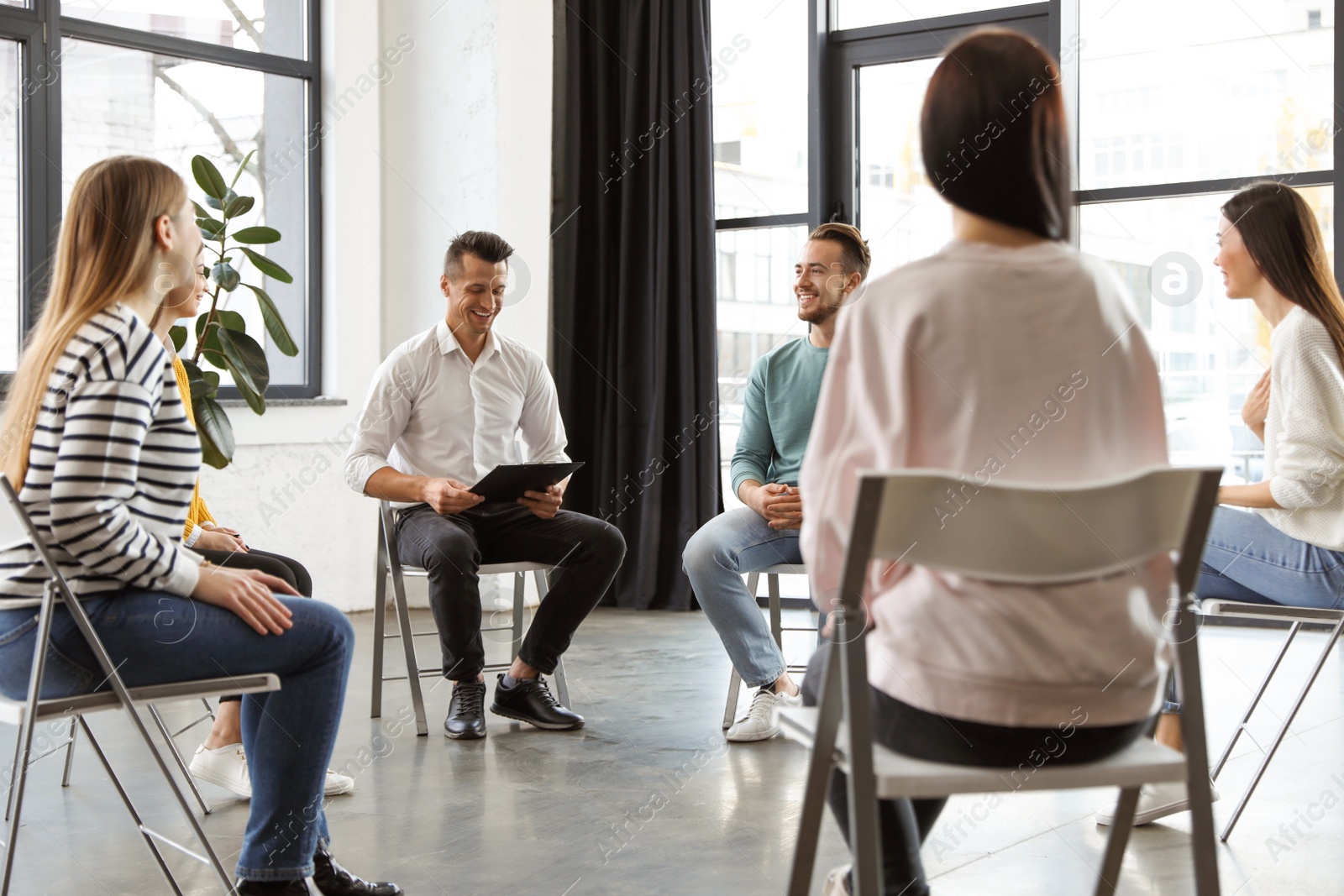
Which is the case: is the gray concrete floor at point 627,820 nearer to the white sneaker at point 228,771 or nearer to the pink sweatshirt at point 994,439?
the white sneaker at point 228,771

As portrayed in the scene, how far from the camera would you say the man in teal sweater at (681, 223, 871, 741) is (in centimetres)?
301

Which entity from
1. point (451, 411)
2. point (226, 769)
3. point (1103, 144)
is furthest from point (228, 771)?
point (1103, 144)

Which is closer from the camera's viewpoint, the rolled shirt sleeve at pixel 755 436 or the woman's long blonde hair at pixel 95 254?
the woman's long blonde hair at pixel 95 254

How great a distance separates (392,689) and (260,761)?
1.79 metres

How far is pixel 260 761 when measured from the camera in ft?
5.86

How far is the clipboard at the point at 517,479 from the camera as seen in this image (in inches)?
117

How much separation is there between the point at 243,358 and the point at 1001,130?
126 inches

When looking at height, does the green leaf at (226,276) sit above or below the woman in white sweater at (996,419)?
above

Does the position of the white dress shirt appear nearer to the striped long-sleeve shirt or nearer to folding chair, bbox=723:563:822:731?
folding chair, bbox=723:563:822:731

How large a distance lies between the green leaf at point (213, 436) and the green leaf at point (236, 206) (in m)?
0.59

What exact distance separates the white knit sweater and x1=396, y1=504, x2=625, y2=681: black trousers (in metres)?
1.54

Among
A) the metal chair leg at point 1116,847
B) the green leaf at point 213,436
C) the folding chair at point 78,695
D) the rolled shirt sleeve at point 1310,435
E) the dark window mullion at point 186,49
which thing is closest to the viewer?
the metal chair leg at point 1116,847

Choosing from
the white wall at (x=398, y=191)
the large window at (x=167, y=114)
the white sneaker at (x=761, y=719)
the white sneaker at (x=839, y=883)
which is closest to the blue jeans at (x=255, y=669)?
the white sneaker at (x=839, y=883)

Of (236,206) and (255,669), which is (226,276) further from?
(255,669)
